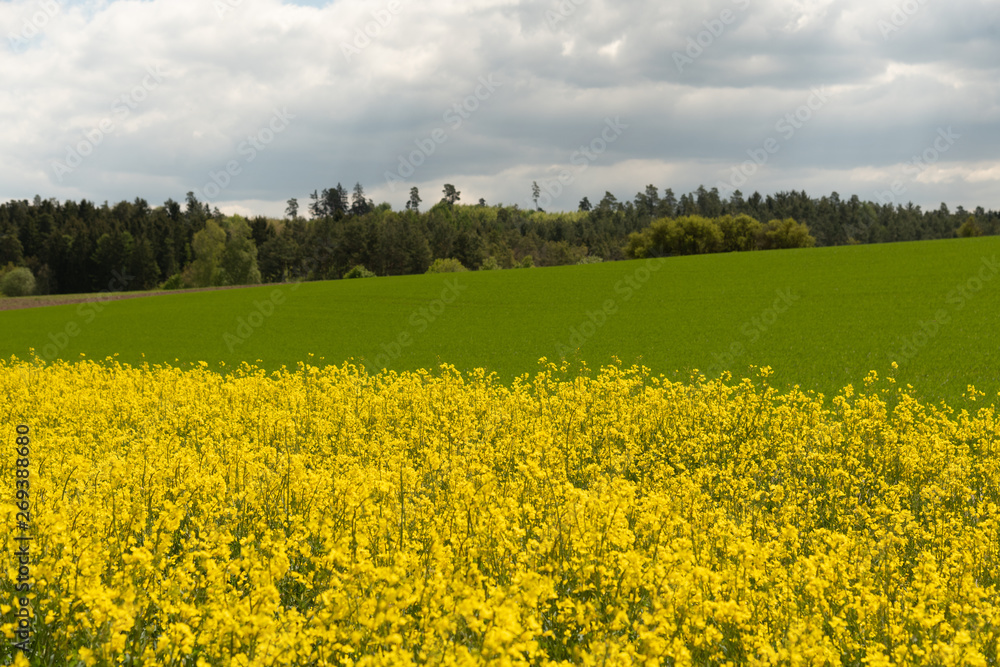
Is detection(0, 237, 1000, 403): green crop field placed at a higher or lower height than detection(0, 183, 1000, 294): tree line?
lower

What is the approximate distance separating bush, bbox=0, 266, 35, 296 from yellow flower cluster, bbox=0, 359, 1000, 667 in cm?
10233

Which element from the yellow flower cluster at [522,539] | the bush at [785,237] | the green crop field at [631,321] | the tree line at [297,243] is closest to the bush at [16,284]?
the tree line at [297,243]

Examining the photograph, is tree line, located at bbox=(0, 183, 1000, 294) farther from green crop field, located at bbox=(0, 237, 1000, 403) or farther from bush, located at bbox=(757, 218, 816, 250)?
green crop field, located at bbox=(0, 237, 1000, 403)

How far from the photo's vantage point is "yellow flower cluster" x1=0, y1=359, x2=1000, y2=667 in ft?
16.1

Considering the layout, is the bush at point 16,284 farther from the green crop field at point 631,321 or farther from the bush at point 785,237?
the bush at point 785,237

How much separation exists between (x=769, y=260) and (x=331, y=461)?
5113 cm

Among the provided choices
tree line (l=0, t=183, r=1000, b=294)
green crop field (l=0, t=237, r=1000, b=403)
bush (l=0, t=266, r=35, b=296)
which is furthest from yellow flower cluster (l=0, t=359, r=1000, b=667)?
bush (l=0, t=266, r=35, b=296)

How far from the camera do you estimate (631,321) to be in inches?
1312

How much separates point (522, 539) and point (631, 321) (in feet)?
88.6

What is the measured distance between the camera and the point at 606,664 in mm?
4293

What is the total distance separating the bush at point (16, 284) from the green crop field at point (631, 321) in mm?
52436

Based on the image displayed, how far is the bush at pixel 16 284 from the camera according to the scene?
95994 mm

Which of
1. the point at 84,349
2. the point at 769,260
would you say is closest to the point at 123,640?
the point at 84,349

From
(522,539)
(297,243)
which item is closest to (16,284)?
(297,243)
